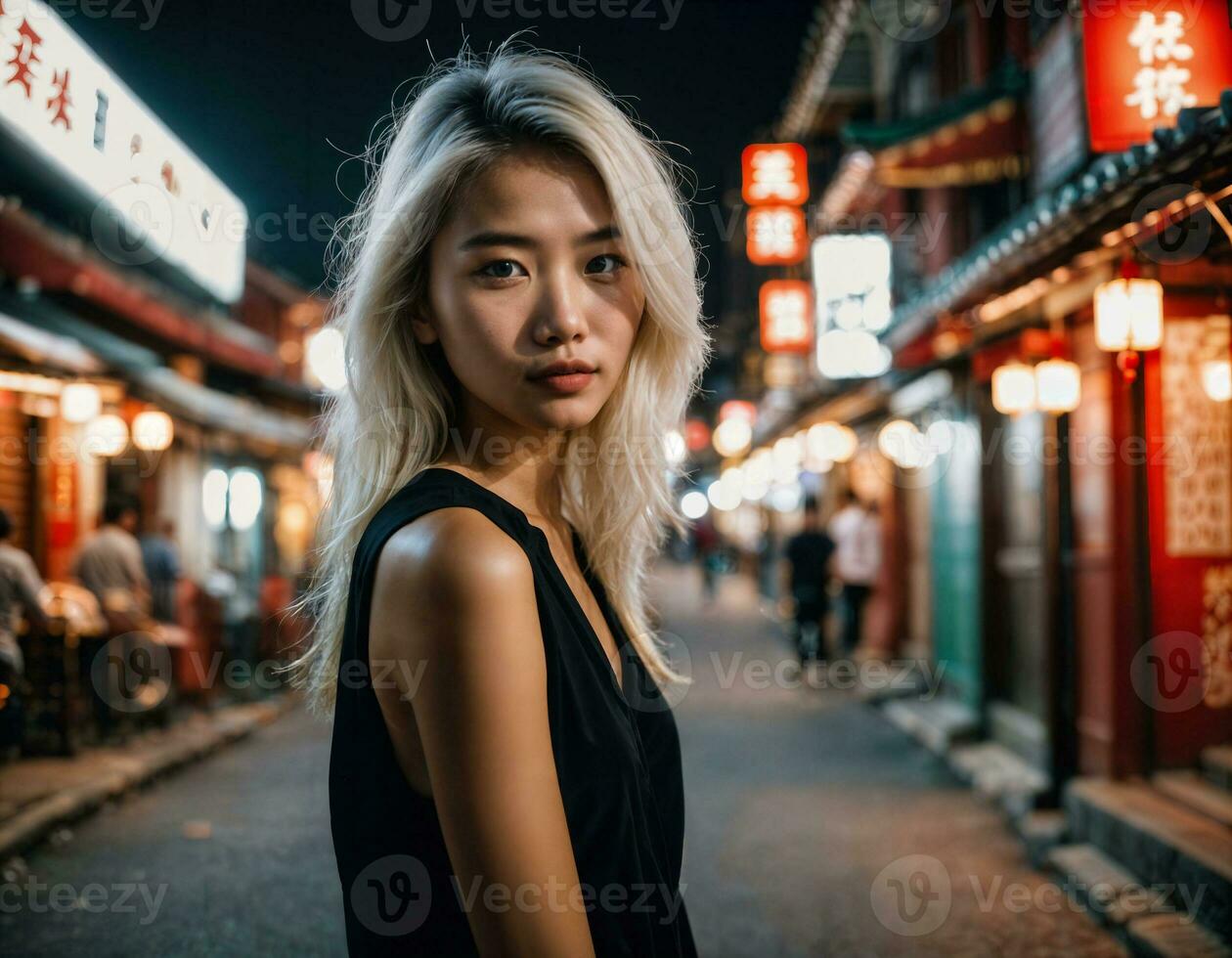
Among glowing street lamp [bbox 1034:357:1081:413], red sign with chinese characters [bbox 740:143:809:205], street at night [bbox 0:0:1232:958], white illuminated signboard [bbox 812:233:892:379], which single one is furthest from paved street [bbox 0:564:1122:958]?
red sign with chinese characters [bbox 740:143:809:205]

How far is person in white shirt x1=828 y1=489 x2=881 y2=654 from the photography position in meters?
13.7

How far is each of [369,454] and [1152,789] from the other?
684 cm

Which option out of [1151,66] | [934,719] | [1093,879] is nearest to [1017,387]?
[1151,66]

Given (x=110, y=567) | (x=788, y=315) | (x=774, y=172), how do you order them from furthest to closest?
(x=788, y=315)
(x=774, y=172)
(x=110, y=567)

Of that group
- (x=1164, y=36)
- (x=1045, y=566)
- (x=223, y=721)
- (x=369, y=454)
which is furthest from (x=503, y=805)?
(x=223, y=721)

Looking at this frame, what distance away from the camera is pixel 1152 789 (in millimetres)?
6613

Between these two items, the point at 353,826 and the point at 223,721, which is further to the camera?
the point at 223,721

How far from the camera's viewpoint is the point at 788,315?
65.1 ft

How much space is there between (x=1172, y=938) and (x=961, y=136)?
770 cm

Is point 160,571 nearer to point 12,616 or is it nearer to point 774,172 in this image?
point 12,616

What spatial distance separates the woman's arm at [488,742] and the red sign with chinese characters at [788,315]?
1925cm

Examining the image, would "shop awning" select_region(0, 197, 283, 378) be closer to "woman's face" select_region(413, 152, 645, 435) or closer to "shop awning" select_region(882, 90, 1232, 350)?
"shop awning" select_region(882, 90, 1232, 350)

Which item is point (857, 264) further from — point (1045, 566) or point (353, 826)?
point (353, 826)

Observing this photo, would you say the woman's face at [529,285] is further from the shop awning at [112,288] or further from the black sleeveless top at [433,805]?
the shop awning at [112,288]
